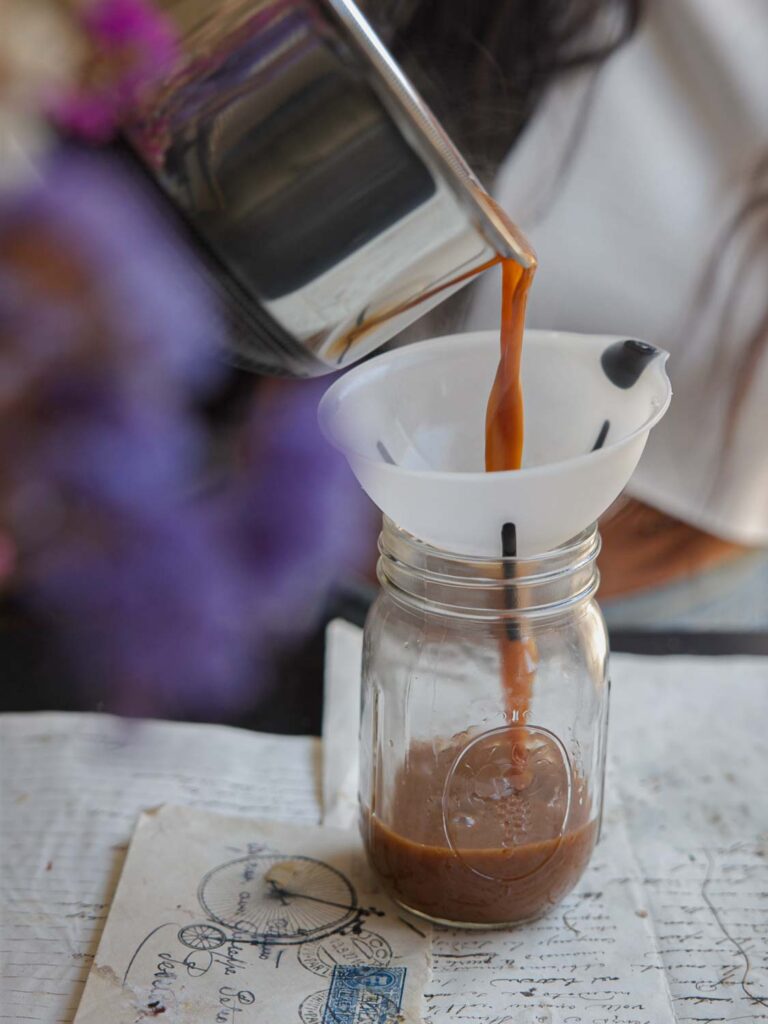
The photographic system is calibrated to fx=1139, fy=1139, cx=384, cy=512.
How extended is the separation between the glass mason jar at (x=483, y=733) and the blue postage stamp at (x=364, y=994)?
0.04 meters

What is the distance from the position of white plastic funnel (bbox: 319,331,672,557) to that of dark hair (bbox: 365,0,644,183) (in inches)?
11.2

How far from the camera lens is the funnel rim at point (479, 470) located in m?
0.38

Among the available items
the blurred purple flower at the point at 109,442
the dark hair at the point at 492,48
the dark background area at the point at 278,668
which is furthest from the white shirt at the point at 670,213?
the blurred purple flower at the point at 109,442

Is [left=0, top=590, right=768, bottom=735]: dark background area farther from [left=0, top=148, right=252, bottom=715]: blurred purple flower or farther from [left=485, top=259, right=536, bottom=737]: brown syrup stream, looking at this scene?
[left=485, top=259, right=536, bottom=737]: brown syrup stream

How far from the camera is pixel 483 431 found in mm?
499

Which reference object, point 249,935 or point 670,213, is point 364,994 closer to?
point 249,935

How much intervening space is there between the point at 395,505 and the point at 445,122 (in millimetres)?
378

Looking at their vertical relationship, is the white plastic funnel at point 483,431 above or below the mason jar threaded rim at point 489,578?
above

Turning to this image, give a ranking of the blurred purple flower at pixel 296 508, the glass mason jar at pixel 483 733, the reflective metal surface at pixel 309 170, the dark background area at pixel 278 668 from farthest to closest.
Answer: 1. the blurred purple flower at pixel 296 508
2. the dark background area at pixel 278 668
3. the glass mason jar at pixel 483 733
4. the reflective metal surface at pixel 309 170

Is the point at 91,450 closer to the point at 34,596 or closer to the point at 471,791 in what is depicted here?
the point at 34,596

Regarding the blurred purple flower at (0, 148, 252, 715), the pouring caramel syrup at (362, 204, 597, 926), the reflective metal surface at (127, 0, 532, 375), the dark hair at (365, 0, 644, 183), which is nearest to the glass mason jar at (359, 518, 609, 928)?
the pouring caramel syrup at (362, 204, 597, 926)

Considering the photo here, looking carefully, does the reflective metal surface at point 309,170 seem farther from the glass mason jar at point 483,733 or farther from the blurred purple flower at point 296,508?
the blurred purple flower at point 296,508

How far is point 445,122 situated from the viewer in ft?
2.31

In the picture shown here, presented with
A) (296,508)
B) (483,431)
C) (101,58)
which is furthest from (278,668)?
(101,58)
